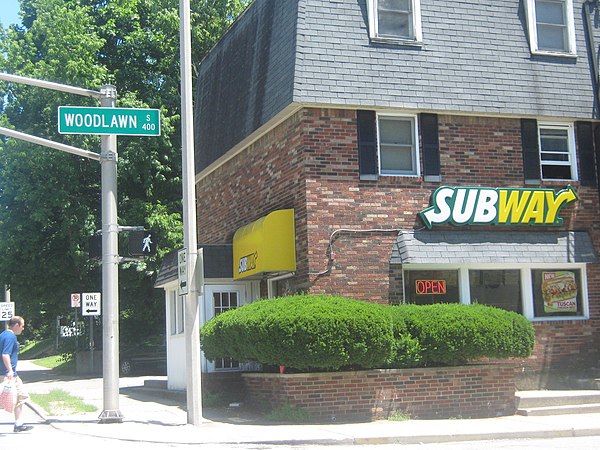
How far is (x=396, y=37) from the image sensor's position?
17.3 m

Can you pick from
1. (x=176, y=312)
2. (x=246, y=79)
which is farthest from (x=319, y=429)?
(x=246, y=79)

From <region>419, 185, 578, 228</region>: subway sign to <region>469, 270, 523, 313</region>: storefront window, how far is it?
1.12 metres

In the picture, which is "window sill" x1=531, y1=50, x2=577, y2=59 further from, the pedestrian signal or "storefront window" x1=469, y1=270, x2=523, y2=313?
the pedestrian signal

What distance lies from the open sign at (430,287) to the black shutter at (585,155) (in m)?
4.03

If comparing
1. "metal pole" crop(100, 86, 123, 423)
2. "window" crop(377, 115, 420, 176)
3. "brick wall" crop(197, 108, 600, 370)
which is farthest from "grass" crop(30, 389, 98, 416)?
"window" crop(377, 115, 420, 176)

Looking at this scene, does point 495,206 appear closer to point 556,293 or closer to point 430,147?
point 430,147

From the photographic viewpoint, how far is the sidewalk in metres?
12.2

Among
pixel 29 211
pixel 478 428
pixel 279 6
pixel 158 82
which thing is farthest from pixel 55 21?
pixel 478 428

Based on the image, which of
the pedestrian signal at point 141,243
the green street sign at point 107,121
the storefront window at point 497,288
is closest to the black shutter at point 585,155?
the storefront window at point 497,288

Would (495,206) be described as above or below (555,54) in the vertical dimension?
below

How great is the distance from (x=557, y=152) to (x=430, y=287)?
4343 mm

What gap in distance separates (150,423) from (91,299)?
45.5 feet

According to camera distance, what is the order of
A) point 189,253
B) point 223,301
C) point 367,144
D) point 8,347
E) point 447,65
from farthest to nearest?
1. point 223,301
2. point 447,65
3. point 367,144
4. point 189,253
5. point 8,347

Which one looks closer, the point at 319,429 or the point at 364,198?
the point at 319,429
